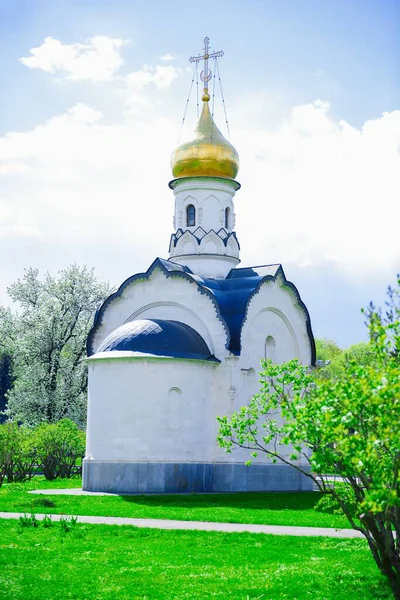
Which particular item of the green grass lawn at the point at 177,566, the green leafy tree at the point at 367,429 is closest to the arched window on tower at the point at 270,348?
the green grass lawn at the point at 177,566

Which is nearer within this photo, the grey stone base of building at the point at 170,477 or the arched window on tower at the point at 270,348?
the grey stone base of building at the point at 170,477

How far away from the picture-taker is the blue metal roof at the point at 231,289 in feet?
69.3

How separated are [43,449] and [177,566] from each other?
14672mm

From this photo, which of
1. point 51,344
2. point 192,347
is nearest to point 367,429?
point 192,347

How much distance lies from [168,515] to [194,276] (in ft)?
29.3

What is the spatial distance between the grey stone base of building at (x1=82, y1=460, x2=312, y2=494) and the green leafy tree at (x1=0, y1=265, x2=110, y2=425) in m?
9.84

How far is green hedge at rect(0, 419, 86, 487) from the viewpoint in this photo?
21.7 m

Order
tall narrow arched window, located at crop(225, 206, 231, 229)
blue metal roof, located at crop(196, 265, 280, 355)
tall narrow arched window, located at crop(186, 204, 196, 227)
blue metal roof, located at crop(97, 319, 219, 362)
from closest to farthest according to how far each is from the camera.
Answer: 1. blue metal roof, located at crop(97, 319, 219, 362)
2. blue metal roof, located at crop(196, 265, 280, 355)
3. tall narrow arched window, located at crop(186, 204, 196, 227)
4. tall narrow arched window, located at crop(225, 206, 231, 229)

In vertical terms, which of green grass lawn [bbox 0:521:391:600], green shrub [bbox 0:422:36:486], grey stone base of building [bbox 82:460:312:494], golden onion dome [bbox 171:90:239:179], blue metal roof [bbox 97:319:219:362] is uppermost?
golden onion dome [bbox 171:90:239:179]

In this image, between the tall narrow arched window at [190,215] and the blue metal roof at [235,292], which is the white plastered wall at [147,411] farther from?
the tall narrow arched window at [190,215]

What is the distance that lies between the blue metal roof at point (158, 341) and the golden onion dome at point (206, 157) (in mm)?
5490

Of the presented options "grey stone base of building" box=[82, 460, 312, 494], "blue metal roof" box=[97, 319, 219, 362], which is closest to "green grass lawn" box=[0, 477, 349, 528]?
"grey stone base of building" box=[82, 460, 312, 494]

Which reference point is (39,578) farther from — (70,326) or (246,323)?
(70,326)

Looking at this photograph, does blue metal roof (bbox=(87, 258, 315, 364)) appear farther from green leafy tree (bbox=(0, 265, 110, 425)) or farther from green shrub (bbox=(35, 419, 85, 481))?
green leafy tree (bbox=(0, 265, 110, 425))
